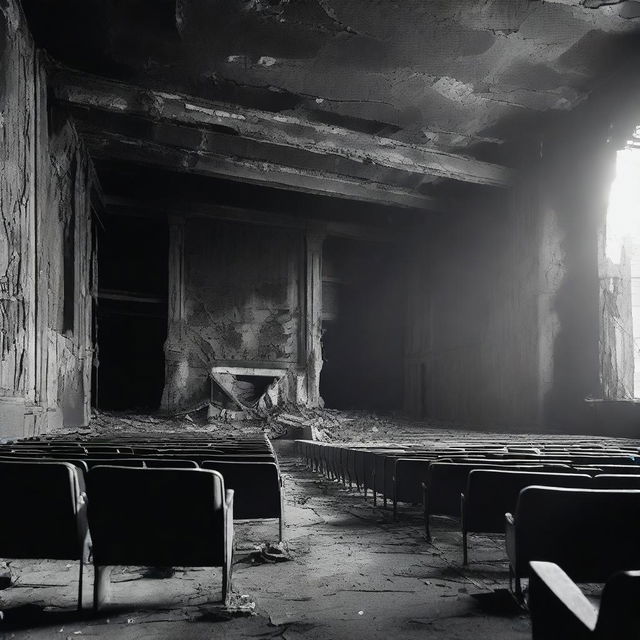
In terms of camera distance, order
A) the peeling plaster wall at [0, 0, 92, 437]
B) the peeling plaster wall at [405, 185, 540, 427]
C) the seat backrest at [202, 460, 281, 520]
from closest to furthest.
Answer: the seat backrest at [202, 460, 281, 520] → the peeling plaster wall at [0, 0, 92, 437] → the peeling plaster wall at [405, 185, 540, 427]

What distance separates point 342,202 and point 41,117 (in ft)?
30.5

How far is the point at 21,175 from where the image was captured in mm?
8055

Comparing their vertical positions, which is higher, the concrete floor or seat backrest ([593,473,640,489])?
seat backrest ([593,473,640,489])

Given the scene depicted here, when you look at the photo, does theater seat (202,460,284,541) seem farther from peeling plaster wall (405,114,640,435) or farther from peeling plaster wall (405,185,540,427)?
peeling plaster wall (405,185,540,427)

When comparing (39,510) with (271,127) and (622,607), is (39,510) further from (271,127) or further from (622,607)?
(271,127)

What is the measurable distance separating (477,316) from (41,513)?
12.8 meters

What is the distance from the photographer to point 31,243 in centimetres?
841

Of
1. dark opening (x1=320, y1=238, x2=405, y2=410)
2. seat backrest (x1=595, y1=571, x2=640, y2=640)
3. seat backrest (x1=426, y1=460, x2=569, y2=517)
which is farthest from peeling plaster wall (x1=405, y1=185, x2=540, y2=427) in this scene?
seat backrest (x1=595, y1=571, x2=640, y2=640)

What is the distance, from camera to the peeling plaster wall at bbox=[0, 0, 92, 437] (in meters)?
7.33

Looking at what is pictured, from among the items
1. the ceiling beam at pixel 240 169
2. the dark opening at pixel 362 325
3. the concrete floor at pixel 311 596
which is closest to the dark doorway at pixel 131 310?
the ceiling beam at pixel 240 169

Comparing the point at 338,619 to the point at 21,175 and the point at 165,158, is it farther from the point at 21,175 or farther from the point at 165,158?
the point at 165,158

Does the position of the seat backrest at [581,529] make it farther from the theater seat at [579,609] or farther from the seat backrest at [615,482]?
the theater seat at [579,609]

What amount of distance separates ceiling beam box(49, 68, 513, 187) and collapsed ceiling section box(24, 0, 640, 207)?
0.04 meters

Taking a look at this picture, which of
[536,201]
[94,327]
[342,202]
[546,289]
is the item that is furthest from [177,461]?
[342,202]
